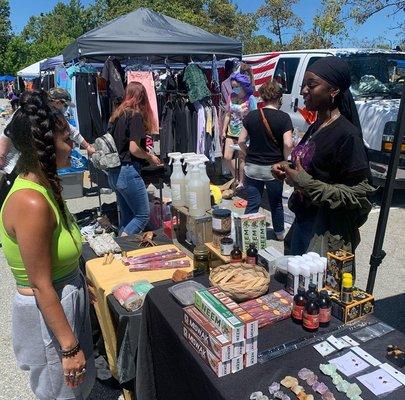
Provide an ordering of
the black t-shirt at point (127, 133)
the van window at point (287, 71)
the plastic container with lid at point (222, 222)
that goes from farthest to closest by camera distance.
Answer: the van window at point (287, 71), the black t-shirt at point (127, 133), the plastic container with lid at point (222, 222)

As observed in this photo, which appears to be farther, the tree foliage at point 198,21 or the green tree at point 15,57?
the green tree at point 15,57

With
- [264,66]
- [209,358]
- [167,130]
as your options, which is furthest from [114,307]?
[264,66]

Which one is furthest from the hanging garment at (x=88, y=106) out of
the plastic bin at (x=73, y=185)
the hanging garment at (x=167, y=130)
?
the hanging garment at (x=167, y=130)

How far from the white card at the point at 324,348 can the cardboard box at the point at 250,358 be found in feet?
0.83

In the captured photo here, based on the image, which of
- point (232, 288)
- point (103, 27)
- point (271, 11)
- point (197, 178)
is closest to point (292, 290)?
point (232, 288)

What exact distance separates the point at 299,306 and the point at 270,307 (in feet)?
0.48

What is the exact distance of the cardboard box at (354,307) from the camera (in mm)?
1701

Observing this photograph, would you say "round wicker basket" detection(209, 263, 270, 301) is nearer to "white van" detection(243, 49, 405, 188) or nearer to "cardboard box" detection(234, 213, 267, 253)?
"cardboard box" detection(234, 213, 267, 253)

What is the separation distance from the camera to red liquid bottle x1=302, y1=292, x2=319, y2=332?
1639 mm

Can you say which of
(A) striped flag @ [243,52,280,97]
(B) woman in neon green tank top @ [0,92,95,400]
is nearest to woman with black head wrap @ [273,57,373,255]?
(B) woman in neon green tank top @ [0,92,95,400]

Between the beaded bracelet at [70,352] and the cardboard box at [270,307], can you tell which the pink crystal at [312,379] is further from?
the beaded bracelet at [70,352]

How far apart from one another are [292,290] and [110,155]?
2.62m

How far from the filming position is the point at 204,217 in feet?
9.38

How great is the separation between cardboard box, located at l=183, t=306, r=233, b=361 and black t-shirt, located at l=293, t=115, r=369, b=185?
44.9 inches
